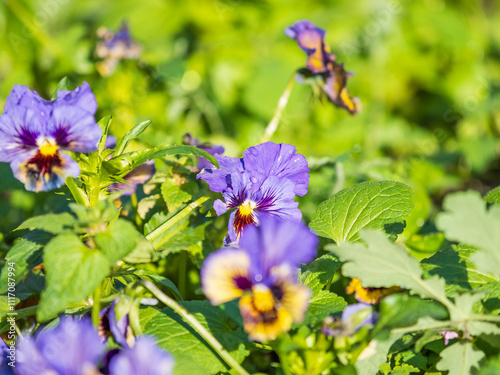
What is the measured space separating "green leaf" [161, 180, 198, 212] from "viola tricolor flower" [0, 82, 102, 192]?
0.76 feet

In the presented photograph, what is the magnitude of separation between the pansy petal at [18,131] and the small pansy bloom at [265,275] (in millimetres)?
343

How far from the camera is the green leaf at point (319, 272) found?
0.92 metres

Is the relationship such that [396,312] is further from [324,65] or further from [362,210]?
[324,65]

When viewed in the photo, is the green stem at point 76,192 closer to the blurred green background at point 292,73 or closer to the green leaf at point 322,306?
the green leaf at point 322,306

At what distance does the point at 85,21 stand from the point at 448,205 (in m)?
3.11

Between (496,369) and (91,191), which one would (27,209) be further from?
(496,369)

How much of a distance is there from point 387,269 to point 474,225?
0.13 m

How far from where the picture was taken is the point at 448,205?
0.73 metres

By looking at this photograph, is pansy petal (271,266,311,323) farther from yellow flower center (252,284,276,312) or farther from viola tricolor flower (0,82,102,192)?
viola tricolor flower (0,82,102,192)

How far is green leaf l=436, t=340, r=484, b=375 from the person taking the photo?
78 centimetres

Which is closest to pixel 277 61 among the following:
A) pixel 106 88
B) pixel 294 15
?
pixel 294 15

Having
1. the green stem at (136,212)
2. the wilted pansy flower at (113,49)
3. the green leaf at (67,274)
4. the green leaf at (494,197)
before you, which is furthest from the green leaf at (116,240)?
Answer: the wilted pansy flower at (113,49)

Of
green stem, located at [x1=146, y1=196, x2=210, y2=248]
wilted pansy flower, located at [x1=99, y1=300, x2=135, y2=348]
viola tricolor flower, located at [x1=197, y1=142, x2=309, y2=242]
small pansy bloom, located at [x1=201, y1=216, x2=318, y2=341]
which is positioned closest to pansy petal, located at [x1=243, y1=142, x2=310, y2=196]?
viola tricolor flower, located at [x1=197, y1=142, x2=309, y2=242]

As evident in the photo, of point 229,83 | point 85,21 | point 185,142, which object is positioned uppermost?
point 185,142
